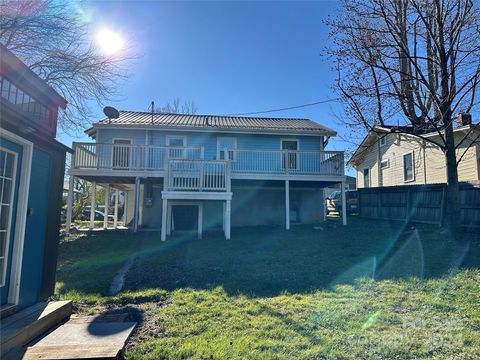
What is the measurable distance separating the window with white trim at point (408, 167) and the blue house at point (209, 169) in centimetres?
574

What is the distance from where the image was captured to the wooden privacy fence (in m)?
10.4

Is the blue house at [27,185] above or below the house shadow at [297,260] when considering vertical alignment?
above

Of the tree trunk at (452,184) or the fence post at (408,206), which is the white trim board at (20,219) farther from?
the fence post at (408,206)

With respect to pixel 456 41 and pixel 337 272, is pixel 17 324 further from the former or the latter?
pixel 456 41

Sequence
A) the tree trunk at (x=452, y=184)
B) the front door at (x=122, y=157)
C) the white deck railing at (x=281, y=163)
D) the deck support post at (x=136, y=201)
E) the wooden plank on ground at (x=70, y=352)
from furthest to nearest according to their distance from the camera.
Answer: the white deck railing at (x=281, y=163) < the deck support post at (x=136, y=201) < the front door at (x=122, y=157) < the tree trunk at (x=452, y=184) < the wooden plank on ground at (x=70, y=352)

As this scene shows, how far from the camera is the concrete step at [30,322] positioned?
11.2ft

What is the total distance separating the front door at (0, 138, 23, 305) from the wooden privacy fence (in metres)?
10.3

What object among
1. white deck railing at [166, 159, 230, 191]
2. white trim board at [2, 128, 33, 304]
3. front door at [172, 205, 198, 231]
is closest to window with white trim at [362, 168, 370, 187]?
front door at [172, 205, 198, 231]

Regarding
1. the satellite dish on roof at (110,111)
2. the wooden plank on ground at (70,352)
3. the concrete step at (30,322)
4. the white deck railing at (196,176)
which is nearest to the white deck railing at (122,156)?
the white deck railing at (196,176)

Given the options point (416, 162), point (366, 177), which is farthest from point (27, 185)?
point (366, 177)

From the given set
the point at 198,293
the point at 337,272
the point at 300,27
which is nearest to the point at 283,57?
the point at 300,27

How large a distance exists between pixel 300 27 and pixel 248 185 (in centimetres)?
645

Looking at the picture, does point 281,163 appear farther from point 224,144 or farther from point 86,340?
point 86,340

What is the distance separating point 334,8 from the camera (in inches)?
382
